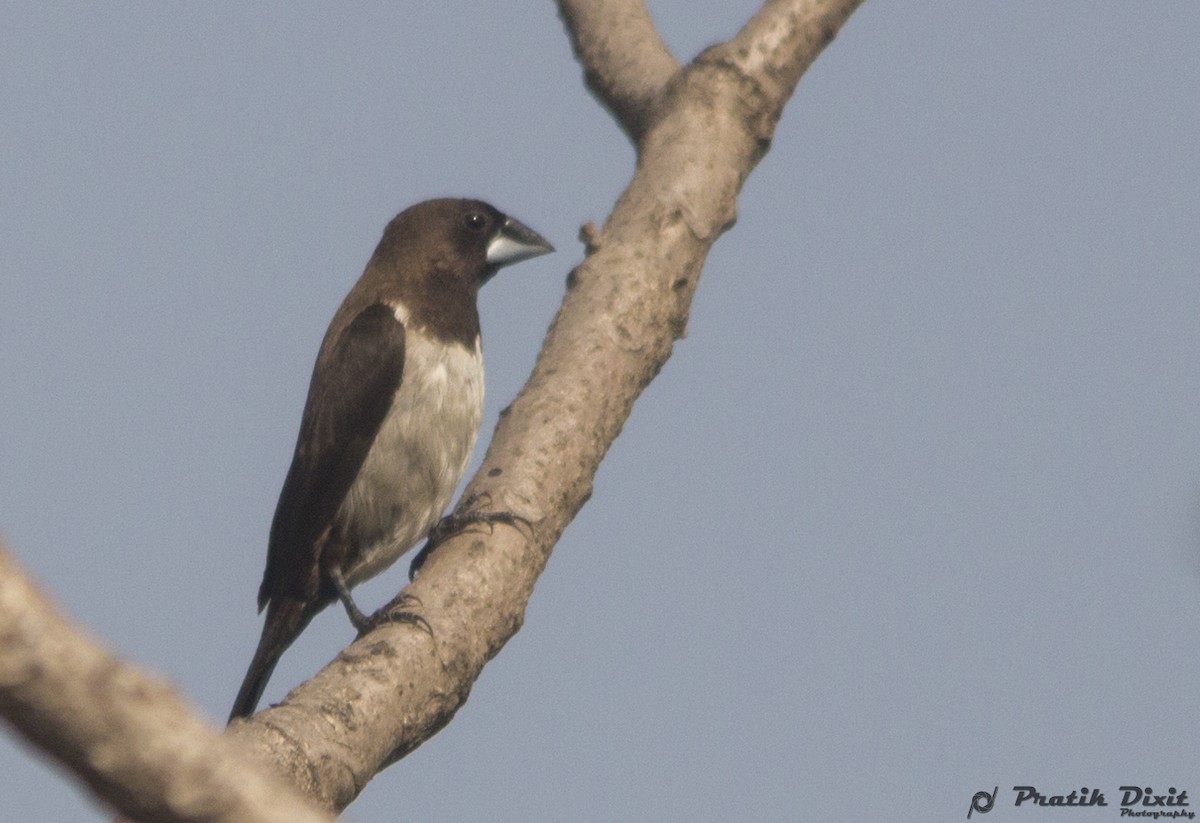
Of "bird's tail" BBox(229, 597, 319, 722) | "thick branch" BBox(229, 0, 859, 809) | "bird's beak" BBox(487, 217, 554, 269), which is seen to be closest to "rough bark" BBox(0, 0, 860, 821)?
"thick branch" BBox(229, 0, 859, 809)

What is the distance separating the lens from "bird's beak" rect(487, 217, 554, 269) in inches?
256

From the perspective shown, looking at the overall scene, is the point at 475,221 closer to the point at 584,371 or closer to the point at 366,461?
the point at 366,461

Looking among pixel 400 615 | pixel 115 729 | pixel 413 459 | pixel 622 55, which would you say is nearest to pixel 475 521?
pixel 400 615

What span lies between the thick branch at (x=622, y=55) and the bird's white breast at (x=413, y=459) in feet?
3.62

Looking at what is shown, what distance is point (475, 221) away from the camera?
6488mm

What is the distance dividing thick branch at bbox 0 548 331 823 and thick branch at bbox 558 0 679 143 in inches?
170

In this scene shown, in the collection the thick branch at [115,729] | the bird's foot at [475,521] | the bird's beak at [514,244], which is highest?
the bird's beak at [514,244]

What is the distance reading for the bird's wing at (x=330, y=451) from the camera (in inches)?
221

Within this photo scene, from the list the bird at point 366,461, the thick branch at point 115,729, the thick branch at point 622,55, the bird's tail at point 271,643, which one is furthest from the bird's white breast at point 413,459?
the thick branch at point 115,729

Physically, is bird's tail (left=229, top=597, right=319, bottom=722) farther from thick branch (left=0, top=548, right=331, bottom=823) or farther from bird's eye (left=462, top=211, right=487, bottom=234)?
thick branch (left=0, top=548, right=331, bottom=823)

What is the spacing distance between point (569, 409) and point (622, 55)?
178 centimetres

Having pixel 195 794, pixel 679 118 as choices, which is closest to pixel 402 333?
pixel 679 118

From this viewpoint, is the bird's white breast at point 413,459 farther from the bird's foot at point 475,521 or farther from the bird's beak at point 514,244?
the bird's foot at point 475,521

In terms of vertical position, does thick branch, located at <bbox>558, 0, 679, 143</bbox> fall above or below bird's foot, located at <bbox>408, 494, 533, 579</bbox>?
above
